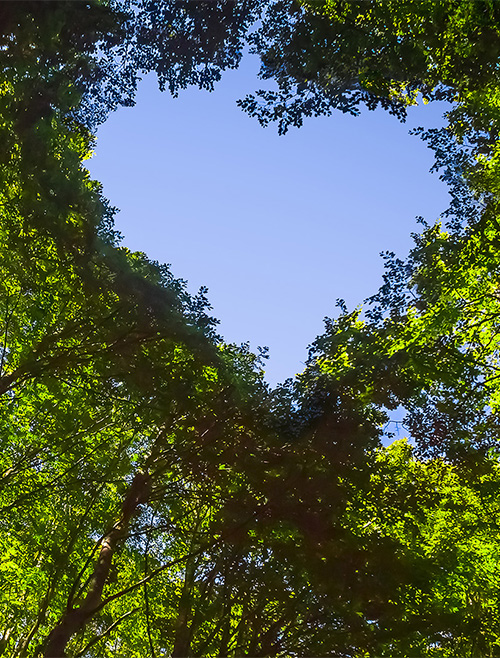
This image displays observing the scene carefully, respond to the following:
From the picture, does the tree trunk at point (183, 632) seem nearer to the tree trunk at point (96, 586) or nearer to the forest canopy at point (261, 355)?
the forest canopy at point (261, 355)

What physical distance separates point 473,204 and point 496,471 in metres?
5.88

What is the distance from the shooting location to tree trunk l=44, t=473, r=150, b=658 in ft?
24.8

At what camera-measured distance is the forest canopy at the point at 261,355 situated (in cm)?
761

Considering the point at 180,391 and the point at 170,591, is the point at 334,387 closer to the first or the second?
the point at 180,391

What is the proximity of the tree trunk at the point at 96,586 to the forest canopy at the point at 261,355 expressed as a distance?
4 centimetres

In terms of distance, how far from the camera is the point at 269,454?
787 cm

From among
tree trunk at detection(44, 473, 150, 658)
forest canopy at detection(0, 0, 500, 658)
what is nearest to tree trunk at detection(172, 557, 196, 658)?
forest canopy at detection(0, 0, 500, 658)

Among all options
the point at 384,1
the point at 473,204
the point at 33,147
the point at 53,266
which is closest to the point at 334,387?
the point at 473,204

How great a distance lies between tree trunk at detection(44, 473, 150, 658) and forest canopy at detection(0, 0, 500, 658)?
40mm

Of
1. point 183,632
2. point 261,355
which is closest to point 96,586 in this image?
point 183,632

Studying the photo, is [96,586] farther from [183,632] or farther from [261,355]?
[261,355]

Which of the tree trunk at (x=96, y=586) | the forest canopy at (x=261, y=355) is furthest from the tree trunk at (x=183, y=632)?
the tree trunk at (x=96, y=586)

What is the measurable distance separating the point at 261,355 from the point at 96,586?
214 inches

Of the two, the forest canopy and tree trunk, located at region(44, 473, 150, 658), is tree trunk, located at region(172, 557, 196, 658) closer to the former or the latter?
the forest canopy
